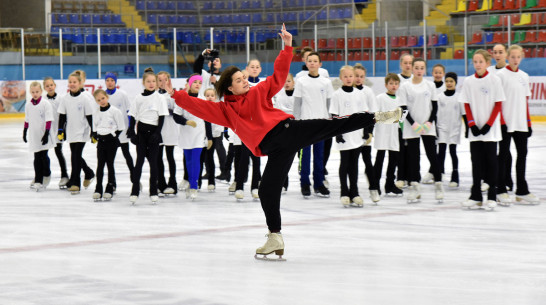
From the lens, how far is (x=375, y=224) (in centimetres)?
593

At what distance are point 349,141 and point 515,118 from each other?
1462 millimetres

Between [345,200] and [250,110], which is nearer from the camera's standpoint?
[250,110]

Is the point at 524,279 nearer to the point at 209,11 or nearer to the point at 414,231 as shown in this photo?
the point at 414,231

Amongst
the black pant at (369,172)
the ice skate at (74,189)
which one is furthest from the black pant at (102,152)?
the black pant at (369,172)

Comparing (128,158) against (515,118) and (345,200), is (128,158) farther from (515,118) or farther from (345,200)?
(515,118)

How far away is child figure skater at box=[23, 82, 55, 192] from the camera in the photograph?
26.8 ft

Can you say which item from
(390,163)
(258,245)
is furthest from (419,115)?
(258,245)

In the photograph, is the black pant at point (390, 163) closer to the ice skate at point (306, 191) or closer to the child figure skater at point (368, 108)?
the child figure skater at point (368, 108)

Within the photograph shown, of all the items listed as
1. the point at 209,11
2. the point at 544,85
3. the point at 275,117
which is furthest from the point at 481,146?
the point at 209,11

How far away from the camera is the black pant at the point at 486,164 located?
6480 millimetres

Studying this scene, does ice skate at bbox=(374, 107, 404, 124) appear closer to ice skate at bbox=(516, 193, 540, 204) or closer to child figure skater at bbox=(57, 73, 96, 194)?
ice skate at bbox=(516, 193, 540, 204)

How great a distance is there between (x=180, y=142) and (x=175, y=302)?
4.13 metres

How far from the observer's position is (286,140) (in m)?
4.60

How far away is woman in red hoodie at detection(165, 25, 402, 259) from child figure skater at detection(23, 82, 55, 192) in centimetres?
376
